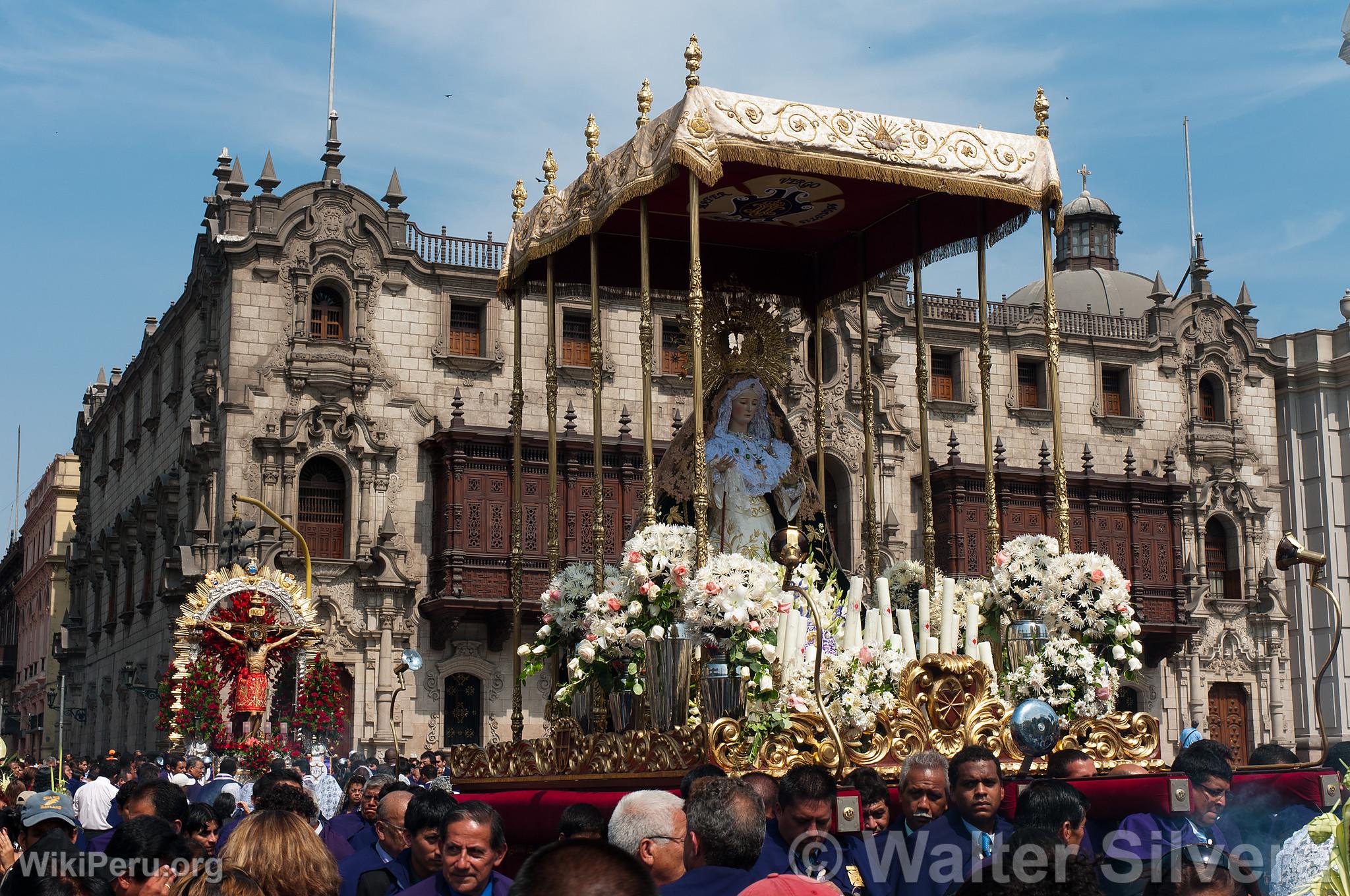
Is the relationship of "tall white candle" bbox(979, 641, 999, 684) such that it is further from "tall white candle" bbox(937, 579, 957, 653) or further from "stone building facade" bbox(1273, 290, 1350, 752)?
"stone building facade" bbox(1273, 290, 1350, 752)

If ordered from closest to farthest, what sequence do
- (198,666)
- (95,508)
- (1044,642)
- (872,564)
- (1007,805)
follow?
1. (1007,805)
2. (1044,642)
3. (872,564)
4. (198,666)
5. (95,508)

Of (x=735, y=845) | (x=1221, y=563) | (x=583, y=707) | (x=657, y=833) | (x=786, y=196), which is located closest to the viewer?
(x=735, y=845)

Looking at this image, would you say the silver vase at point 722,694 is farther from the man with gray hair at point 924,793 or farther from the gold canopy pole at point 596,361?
the man with gray hair at point 924,793

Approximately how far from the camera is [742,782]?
16.6ft

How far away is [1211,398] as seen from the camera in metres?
38.0

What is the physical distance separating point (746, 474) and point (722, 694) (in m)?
3.49

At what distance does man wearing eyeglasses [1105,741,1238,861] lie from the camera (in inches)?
225

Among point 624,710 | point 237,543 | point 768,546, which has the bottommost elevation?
point 624,710

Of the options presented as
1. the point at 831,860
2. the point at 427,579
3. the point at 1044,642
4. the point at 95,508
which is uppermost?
the point at 95,508

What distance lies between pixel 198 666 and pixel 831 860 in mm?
14942

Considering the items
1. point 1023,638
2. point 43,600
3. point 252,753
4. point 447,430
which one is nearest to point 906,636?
point 1023,638

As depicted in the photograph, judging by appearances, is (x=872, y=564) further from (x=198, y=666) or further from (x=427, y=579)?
(x=427, y=579)

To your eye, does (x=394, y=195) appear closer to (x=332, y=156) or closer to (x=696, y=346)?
(x=332, y=156)

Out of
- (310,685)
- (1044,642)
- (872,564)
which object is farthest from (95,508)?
(1044,642)
